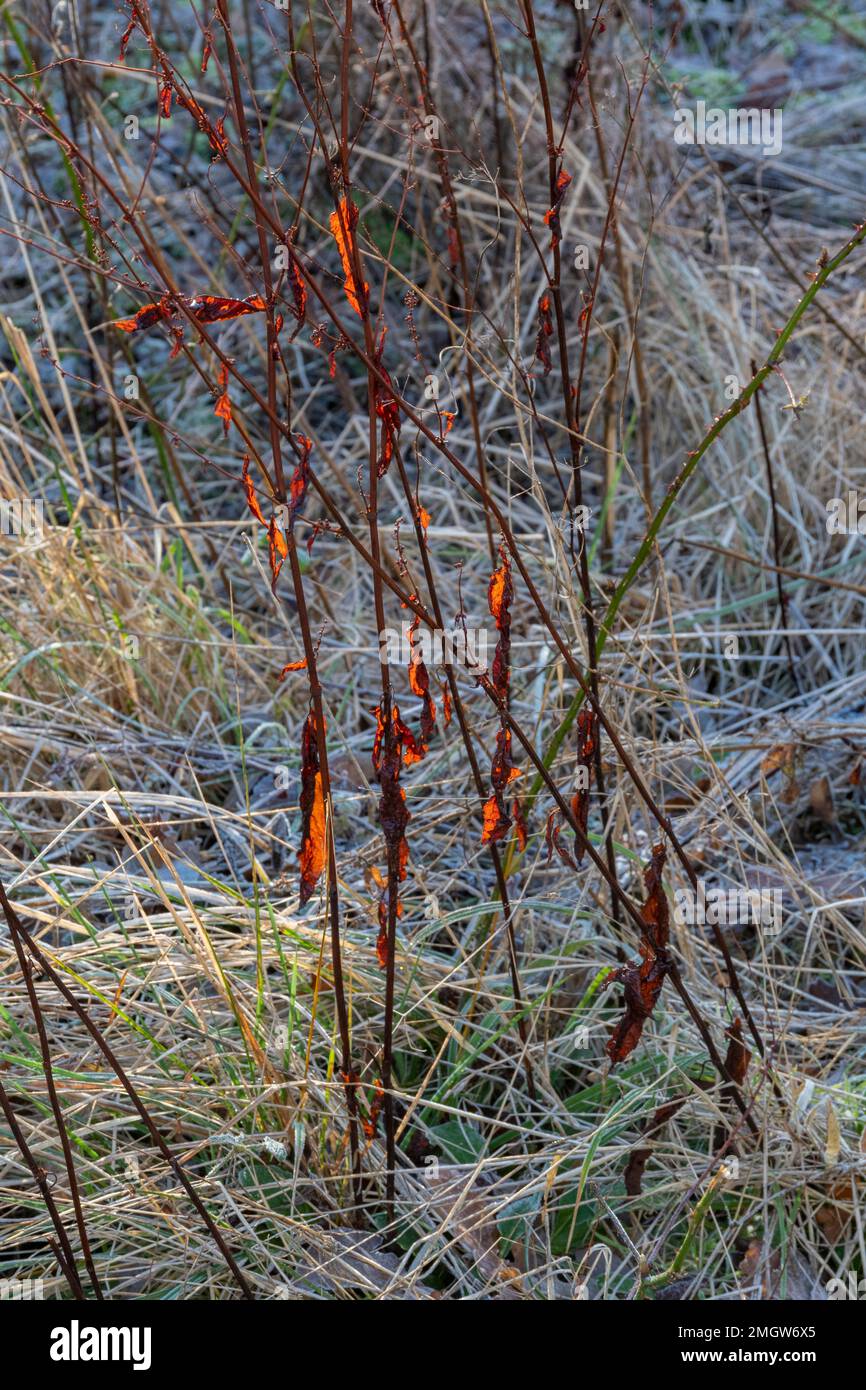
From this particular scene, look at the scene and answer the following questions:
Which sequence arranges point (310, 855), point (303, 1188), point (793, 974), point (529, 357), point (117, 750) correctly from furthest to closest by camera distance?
point (529, 357) < point (117, 750) < point (793, 974) < point (303, 1188) < point (310, 855)

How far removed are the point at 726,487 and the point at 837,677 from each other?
25.3 inches

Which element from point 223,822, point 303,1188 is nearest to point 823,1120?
point 303,1188

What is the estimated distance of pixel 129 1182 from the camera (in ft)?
4.86

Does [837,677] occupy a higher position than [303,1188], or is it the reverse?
[837,677]

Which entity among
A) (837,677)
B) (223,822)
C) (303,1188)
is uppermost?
(837,677)

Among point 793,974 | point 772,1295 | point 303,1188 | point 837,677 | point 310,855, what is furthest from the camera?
point 837,677

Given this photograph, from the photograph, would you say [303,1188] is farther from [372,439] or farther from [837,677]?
[837,677]

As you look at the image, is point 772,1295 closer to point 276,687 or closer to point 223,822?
point 223,822

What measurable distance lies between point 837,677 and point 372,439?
1446 millimetres

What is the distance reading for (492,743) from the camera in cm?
220

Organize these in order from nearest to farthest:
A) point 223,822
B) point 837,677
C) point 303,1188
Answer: point 303,1188
point 223,822
point 837,677

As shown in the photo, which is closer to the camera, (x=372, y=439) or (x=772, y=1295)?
(x=372, y=439)

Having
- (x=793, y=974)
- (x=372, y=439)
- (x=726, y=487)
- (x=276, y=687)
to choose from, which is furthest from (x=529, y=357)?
(x=372, y=439)

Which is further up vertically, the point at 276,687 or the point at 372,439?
the point at 276,687
